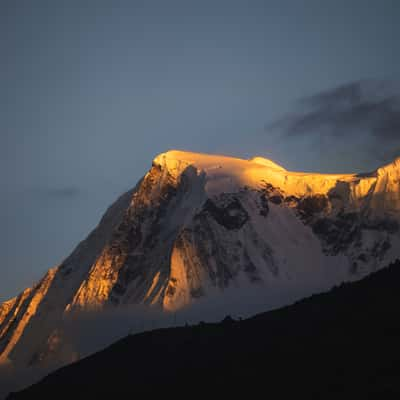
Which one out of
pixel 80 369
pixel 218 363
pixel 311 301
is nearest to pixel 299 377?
pixel 218 363

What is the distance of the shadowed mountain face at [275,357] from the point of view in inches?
4702

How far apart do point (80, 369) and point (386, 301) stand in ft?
170

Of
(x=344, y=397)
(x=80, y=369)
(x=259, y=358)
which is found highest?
(x=80, y=369)

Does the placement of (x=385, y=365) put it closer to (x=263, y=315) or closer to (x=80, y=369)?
(x=263, y=315)

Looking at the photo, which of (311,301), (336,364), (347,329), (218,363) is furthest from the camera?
(311,301)

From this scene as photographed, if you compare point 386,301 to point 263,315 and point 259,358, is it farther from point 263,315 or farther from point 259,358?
point 263,315

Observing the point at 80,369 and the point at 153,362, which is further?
the point at 80,369

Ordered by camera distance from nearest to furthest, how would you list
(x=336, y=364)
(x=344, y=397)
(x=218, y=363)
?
1. (x=344, y=397)
2. (x=336, y=364)
3. (x=218, y=363)

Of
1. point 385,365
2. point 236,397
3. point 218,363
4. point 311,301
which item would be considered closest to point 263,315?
point 311,301

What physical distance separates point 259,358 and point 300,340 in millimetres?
4510

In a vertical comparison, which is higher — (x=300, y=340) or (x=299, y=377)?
(x=300, y=340)

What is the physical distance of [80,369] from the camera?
6865 inches

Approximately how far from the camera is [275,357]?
5295 inches

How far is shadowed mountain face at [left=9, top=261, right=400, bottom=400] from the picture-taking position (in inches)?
4702
